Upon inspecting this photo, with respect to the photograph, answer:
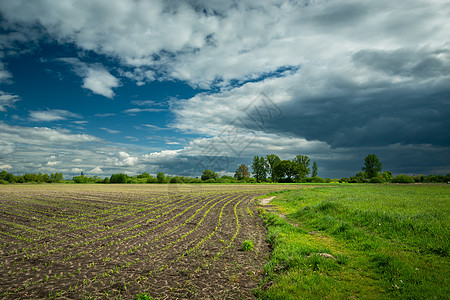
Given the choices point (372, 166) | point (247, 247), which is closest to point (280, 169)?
point (372, 166)

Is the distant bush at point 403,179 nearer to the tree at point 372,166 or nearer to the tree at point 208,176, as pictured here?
the tree at point 372,166

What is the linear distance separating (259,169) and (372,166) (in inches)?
2856

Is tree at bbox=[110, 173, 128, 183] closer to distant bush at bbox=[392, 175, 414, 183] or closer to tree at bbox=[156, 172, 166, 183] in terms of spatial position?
tree at bbox=[156, 172, 166, 183]

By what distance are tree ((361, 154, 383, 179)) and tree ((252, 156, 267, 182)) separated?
2580 inches

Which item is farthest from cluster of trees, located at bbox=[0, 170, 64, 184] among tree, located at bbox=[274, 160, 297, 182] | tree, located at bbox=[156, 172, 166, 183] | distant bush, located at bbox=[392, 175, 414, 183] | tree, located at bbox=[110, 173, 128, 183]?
distant bush, located at bbox=[392, 175, 414, 183]

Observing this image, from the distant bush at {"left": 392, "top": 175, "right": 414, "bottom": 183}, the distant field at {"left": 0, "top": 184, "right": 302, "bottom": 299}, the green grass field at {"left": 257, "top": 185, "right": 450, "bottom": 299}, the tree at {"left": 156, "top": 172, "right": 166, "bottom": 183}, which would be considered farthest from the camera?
the tree at {"left": 156, "top": 172, "right": 166, "bottom": 183}

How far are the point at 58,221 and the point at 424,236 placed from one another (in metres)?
25.2

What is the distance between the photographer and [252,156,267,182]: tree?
154m

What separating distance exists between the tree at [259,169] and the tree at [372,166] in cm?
6552

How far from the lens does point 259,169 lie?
15450 cm

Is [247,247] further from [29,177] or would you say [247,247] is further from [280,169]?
[29,177]

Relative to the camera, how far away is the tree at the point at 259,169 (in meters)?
154

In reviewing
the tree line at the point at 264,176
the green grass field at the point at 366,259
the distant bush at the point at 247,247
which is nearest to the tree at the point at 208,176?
the tree line at the point at 264,176

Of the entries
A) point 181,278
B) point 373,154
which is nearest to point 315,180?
point 373,154
